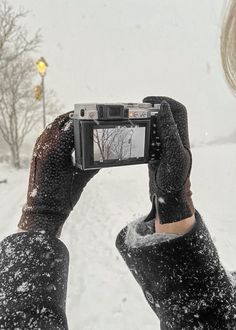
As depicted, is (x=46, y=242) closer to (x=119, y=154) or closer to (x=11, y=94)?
(x=119, y=154)

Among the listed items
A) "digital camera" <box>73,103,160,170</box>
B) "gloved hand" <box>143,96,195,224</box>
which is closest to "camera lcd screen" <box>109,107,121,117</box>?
"digital camera" <box>73,103,160,170</box>

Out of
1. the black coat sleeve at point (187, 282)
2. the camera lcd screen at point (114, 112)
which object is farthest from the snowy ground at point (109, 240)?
the camera lcd screen at point (114, 112)

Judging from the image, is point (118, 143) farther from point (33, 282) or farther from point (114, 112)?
point (33, 282)

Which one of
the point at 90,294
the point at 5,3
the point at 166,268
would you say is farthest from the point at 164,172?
the point at 5,3

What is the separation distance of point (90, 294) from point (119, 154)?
289 centimetres

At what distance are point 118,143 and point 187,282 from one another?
1.68 ft

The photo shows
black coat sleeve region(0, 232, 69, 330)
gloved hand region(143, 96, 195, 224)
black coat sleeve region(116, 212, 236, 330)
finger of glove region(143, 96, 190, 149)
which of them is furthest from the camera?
finger of glove region(143, 96, 190, 149)

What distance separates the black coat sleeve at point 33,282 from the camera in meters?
0.83

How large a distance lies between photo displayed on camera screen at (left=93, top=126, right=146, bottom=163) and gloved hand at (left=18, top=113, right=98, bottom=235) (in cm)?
10

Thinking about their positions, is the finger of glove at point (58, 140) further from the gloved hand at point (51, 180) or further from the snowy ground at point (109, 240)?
the snowy ground at point (109, 240)

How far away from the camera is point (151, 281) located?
1022 mm

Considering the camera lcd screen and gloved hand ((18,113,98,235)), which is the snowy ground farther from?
the camera lcd screen

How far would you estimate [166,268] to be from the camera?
39.5 inches

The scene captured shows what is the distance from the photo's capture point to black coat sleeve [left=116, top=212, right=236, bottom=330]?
0.93 m
